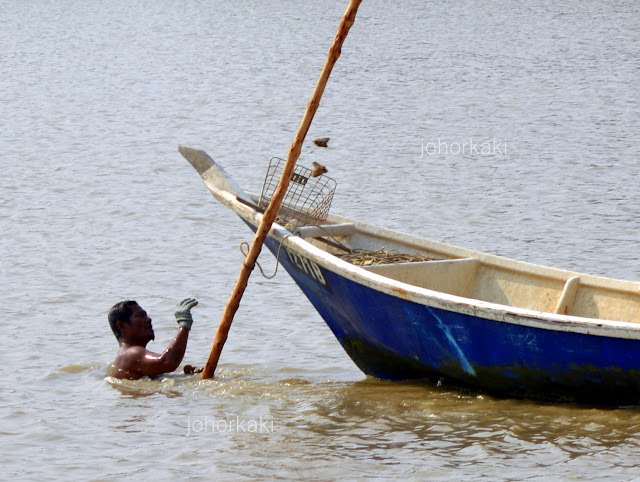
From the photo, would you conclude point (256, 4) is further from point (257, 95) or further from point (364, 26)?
point (257, 95)

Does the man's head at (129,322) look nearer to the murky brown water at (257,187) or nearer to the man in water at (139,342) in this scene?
the man in water at (139,342)

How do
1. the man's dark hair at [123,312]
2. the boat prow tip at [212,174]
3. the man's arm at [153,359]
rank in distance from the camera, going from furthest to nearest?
the boat prow tip at [212,174] → the man's dark hair at [123,312] → the man's arm at [153,359]

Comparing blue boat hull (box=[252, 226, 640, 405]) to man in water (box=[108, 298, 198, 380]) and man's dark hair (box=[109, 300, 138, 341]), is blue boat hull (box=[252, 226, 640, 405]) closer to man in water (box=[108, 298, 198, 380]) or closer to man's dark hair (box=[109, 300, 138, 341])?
man in water (box=[108, 298, 198, 380])

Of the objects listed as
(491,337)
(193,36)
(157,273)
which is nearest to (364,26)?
(193,36)

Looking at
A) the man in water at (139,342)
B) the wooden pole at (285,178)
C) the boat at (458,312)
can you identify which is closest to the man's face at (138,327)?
the man in water at (139,342)

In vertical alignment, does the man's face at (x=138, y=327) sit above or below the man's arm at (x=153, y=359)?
above

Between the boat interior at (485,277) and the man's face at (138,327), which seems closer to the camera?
the boat interior at (485,277)

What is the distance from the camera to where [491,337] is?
6688 mm

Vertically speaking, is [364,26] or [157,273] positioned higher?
[364,26]

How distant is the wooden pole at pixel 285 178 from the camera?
7.51m

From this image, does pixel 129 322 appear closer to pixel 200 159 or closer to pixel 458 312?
pixel 200 159

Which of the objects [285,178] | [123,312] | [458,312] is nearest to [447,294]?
[458,312]

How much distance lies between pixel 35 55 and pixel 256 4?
1214cm

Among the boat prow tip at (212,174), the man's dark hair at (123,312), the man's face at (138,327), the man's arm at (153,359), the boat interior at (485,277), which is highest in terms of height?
the boat prow tip at (212,174)
